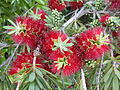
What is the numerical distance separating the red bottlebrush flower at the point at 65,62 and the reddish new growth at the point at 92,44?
4cm

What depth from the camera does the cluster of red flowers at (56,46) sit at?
0.76 meters

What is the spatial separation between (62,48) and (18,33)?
0.21 metres

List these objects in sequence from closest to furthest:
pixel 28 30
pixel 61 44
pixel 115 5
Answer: pixel 61 44 < pixel 28 30 < pixel 115 5

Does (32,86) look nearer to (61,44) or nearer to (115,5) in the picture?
(61,44)

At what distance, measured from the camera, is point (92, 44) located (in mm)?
787

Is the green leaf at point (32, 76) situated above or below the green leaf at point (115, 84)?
above

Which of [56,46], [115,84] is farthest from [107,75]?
[56,46]

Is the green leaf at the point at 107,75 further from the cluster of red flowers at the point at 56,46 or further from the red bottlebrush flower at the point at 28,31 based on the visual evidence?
the red bottlebrush flower at the point at 28,31

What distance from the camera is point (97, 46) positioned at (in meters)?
0.78

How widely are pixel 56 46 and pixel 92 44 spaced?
146 millimetres

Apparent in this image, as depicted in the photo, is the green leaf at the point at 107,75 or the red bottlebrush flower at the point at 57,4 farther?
the red bottlebrush flower at the point at 57,4

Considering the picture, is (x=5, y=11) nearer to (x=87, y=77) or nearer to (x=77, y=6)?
(x=77, y=6)

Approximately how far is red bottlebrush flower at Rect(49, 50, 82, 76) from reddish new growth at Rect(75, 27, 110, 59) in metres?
0.04

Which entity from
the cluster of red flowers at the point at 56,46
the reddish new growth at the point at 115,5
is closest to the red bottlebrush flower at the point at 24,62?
the cluster of red flowers at the point at 56,46
